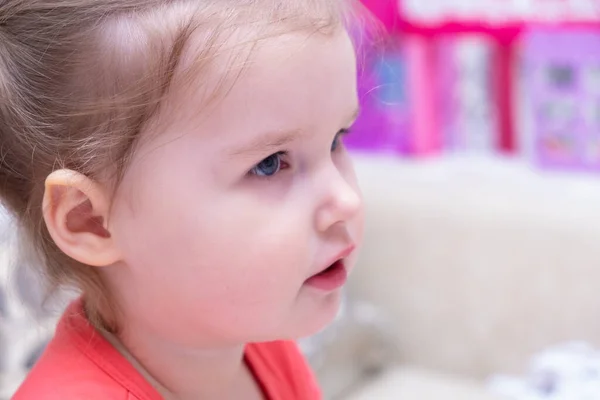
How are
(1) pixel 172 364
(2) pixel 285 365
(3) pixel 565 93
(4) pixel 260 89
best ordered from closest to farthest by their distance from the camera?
(4) pixel 260 89
(1) pixel 172 364
(2) pixel 285 365
(3) pixel 565 93

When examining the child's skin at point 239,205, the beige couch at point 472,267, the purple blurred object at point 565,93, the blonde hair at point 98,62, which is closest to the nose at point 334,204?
the child's skin at point 239,205

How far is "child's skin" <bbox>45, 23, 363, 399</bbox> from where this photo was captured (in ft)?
1.79

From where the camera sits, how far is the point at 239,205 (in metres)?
0.56

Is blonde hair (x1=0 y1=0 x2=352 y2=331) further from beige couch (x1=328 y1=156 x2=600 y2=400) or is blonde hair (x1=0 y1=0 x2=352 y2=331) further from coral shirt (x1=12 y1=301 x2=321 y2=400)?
beige couch (x1=328 y1=156 x2=600 y2=400)

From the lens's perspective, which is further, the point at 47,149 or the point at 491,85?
the point at 491,85

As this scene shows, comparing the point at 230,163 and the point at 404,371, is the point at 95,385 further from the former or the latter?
the point at 404,371

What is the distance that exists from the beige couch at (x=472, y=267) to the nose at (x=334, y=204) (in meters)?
0.88

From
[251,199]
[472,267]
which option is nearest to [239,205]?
[251,199]

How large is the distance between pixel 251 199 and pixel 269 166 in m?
0.03

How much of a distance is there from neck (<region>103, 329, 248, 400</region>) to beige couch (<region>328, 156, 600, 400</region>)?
79 cm

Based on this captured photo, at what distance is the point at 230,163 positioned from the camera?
553mm

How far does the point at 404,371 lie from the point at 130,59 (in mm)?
1095

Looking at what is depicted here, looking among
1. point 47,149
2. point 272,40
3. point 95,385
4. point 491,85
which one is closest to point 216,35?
point 272,40

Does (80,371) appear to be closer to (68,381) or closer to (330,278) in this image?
(68,381)
